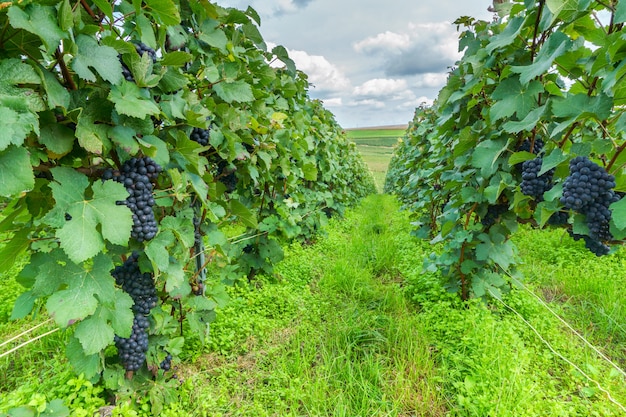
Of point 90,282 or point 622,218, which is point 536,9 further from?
point 90,282

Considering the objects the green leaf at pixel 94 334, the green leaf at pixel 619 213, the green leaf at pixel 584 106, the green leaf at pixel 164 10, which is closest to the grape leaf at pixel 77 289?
the green leaf at pixel 94 334

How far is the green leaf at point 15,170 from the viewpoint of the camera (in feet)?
2.99

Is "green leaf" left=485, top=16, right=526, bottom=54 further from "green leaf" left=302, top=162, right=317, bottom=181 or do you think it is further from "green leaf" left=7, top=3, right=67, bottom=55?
"green leaf" left=302, top=162, right=317, bottom=181

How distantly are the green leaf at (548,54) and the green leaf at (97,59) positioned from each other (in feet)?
5.76

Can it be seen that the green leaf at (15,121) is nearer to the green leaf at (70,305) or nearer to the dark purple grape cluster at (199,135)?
the green leaf at (70,305)

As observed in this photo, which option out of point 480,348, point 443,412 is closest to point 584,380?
point 480,348

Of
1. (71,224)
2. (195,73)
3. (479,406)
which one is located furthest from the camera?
(195,73)

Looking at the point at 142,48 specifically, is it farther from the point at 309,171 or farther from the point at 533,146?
the point at 309,171

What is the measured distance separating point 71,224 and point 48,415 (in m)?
0.86

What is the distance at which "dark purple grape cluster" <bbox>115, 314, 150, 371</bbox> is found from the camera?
1594mm

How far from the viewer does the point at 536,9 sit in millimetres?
1729

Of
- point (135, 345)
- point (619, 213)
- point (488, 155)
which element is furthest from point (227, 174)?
point (619, 213)

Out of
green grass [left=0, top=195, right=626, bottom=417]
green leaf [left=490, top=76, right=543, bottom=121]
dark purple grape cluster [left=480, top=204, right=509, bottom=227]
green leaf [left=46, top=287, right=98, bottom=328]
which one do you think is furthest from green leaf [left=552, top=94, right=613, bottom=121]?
green leaf [left=46, top=287, right=98, bottom=328]

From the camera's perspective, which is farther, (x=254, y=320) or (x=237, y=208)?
(x=254, y=320)
